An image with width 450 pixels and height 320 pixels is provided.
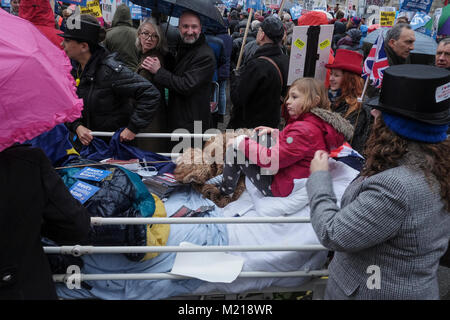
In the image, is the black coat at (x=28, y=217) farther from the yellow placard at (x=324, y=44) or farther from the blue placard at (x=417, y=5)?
the blue placard at (x=417, y=5)

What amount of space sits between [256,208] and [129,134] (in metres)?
1.28

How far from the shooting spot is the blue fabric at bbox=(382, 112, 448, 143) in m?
1.43

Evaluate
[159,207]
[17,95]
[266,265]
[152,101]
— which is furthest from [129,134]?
[17,95]

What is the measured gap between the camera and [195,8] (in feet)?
11.4

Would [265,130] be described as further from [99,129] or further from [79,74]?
[79,74]

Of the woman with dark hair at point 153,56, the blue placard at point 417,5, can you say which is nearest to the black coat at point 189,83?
the woman with dark hair at point 153,56

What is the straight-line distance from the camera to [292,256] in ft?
7.54

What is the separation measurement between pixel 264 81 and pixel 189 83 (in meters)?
0.89

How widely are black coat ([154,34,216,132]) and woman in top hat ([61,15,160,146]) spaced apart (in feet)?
1.59

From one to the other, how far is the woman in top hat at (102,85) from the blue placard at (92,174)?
2.58ft

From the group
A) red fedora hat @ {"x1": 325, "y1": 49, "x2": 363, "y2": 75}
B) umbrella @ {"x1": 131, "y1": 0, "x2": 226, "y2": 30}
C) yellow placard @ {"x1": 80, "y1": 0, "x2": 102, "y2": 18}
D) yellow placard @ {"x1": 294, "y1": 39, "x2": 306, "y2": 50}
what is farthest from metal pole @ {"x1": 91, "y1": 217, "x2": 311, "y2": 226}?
yellow placard @ {"x1": 80, "y1": 0, "x2": 102, "y2": 18}

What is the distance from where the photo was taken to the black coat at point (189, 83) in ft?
11.9

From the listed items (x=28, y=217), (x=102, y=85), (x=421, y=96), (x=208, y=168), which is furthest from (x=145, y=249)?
(x=102, y=85)

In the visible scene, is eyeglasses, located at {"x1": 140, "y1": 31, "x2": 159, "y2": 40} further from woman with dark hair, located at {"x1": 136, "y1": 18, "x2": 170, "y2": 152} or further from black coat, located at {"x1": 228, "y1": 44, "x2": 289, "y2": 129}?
black coat, located at {"x1": 228, "y1": 44, "x2": 289, "y2": 129}
